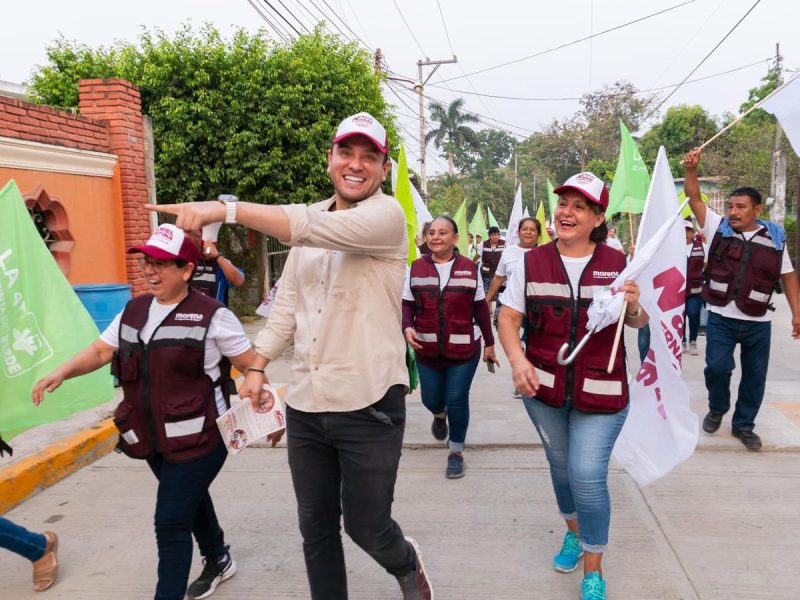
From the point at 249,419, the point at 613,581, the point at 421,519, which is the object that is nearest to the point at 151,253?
the point at 249,419

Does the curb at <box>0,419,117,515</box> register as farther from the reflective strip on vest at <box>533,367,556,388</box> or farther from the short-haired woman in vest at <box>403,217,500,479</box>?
the reflective strip on vest at <box>533,367,556,388</box>

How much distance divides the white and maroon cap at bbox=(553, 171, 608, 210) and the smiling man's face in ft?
2.82

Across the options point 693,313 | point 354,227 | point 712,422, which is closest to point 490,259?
point 693,313

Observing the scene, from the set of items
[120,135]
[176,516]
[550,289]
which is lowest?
[176,516]

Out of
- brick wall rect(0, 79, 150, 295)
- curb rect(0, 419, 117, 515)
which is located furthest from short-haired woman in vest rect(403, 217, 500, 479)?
brick wall rect(0, 79, 150, 295)

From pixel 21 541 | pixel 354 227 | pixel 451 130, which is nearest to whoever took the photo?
pixel 354 227

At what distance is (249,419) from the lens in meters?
2.61

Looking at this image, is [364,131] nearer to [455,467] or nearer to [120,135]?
[455,467]

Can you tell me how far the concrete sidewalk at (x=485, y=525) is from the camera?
9.84 ft

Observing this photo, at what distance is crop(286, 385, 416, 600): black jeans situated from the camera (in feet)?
7.43

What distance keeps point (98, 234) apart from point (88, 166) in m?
0.77

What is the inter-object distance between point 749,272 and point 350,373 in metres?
3.56

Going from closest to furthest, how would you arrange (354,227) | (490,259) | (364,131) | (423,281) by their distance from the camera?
(354,227) < (364,131) < (423,281) < (490,259)

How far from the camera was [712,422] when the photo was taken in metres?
5.00
